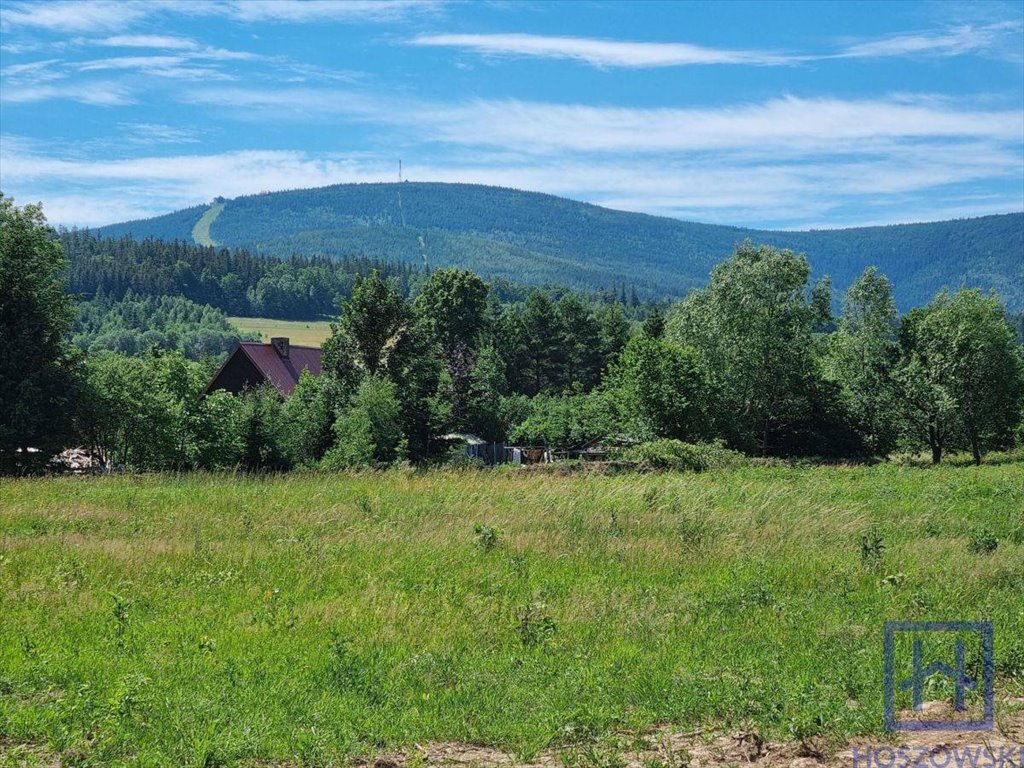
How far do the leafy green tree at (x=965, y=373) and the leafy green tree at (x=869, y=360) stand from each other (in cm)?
245

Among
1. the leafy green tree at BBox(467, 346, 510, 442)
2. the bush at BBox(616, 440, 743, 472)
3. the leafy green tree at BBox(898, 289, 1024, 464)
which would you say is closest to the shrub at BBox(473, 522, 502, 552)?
the bush at BBox(616, 440, 743, 472)

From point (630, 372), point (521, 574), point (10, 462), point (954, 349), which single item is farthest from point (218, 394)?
point (954, 349)

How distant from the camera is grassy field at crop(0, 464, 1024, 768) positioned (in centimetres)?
674

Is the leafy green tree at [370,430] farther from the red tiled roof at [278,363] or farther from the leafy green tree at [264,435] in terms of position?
the red tiled roof at [278,363]

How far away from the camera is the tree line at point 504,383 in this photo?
116ft

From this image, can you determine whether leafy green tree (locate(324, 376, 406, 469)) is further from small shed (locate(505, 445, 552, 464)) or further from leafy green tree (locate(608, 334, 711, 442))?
small shed (locate(505, 445, 552, 464))

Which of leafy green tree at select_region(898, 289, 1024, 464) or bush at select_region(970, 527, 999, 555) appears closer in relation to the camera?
bush at select_region(970, 527, 999, 555)

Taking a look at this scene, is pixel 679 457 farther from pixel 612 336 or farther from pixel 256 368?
pixel 612 336

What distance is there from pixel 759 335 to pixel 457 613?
45413 millimetres

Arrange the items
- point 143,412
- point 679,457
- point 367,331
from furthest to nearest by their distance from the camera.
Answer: point 367,331 < point 143,412 < point 679,457

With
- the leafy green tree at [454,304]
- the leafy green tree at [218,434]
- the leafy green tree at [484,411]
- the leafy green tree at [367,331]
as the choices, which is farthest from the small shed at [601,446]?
the leafy green tree at [454,304]

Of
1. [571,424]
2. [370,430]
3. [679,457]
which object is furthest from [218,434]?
[571,424]

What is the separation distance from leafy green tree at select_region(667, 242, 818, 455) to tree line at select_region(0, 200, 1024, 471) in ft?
0.41

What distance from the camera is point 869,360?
59.9 m
